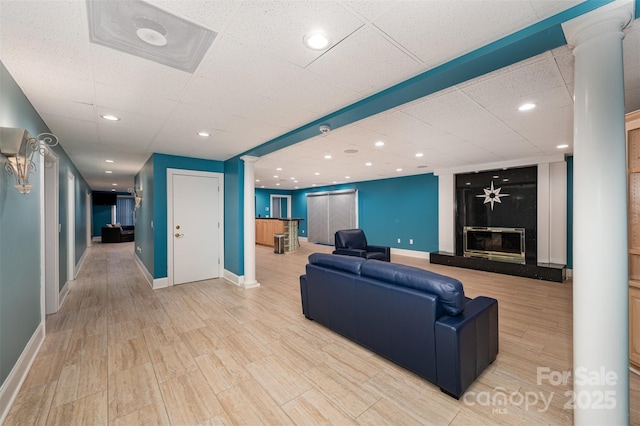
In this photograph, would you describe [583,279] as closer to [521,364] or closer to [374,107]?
[521,364]

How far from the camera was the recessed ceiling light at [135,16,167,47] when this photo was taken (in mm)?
1446

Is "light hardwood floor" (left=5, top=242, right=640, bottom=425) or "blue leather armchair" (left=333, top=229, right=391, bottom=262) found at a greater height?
"blue leather armchair" (left=333, top=229, right=391, bottom=262)

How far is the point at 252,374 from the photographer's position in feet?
7.00

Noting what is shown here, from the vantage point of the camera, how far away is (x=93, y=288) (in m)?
4.56

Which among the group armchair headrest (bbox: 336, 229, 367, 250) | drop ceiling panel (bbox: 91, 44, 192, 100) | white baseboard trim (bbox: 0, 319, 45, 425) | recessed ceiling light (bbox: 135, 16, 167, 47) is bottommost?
white baseboard trim (bbox: 0, 319, 45, 425)

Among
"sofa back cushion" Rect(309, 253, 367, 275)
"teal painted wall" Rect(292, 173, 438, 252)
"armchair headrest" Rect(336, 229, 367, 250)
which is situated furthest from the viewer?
A: "teal painted wall" Rect(292, 173, 438, 252)

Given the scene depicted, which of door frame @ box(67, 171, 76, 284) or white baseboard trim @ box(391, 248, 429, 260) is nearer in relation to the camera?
door frame @ box(67, 171, 76, 284)

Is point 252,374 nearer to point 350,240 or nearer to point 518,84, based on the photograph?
point 518,84

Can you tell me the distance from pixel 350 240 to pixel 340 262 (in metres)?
3.24

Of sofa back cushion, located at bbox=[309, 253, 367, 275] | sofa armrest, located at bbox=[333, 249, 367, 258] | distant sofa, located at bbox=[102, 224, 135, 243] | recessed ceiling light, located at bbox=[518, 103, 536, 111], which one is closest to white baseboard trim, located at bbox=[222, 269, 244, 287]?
sofa armrest, located at bbox=[333, 249, 367, 258]

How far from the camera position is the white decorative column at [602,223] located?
1.26 meters

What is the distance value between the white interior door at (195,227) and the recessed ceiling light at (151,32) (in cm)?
351

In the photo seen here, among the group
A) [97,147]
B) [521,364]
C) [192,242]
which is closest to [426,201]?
[521,364]

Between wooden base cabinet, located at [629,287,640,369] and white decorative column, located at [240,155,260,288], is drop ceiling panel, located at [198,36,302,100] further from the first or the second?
wooden base cabinet, located at [629,287,640,369]
